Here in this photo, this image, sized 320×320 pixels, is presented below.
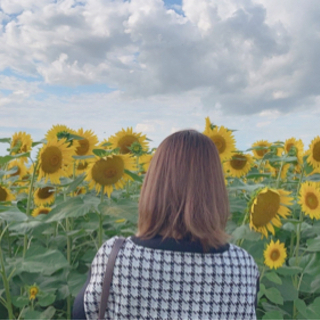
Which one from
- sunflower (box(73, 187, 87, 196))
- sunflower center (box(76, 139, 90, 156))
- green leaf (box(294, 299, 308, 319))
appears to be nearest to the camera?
green leaf (box(294, 299, 308, 319))

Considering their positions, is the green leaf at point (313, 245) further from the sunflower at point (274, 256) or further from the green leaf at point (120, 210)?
the green leaf at point (120, 210)

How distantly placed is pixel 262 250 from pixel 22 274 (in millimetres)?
1649

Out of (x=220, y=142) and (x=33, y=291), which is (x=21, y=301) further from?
(x=220, y=142)

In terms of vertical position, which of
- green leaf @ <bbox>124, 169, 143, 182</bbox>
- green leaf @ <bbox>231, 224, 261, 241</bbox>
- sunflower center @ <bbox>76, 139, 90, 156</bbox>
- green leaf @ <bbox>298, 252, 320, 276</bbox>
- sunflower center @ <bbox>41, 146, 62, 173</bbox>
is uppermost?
sunflower center @ <bbox>76, 139, 90, 156</bbox>

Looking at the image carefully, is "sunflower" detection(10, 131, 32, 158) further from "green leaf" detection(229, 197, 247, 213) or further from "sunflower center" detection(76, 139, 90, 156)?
"green leaf" detection(229, 197, 247, 213)

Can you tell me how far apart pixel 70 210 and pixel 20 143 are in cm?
146

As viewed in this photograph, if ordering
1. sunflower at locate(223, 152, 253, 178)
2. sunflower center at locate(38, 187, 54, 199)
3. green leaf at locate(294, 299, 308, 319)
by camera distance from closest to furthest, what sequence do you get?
1. green leaf at locate(294, 299, 308, 319)
2. sunflower center at locate(38, 187, 54, 199)
3. sunflower at locate(223, 152, 253, 178)

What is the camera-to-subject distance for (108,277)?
1550 millimetres

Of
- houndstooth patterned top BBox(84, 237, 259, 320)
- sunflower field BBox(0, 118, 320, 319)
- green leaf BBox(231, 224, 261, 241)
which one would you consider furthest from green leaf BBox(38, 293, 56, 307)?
green leaf BBox(231, 224, 261, 241)

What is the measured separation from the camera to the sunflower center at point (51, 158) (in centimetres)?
283

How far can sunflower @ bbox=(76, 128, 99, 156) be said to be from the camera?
3.13 metres

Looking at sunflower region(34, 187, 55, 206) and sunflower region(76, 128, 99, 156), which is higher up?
sunflower region(76, 128, 99, 156)

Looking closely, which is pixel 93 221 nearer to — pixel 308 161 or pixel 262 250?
pixel 262 250

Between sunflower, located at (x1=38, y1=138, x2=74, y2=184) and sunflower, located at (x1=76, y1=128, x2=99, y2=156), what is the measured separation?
18 cm
